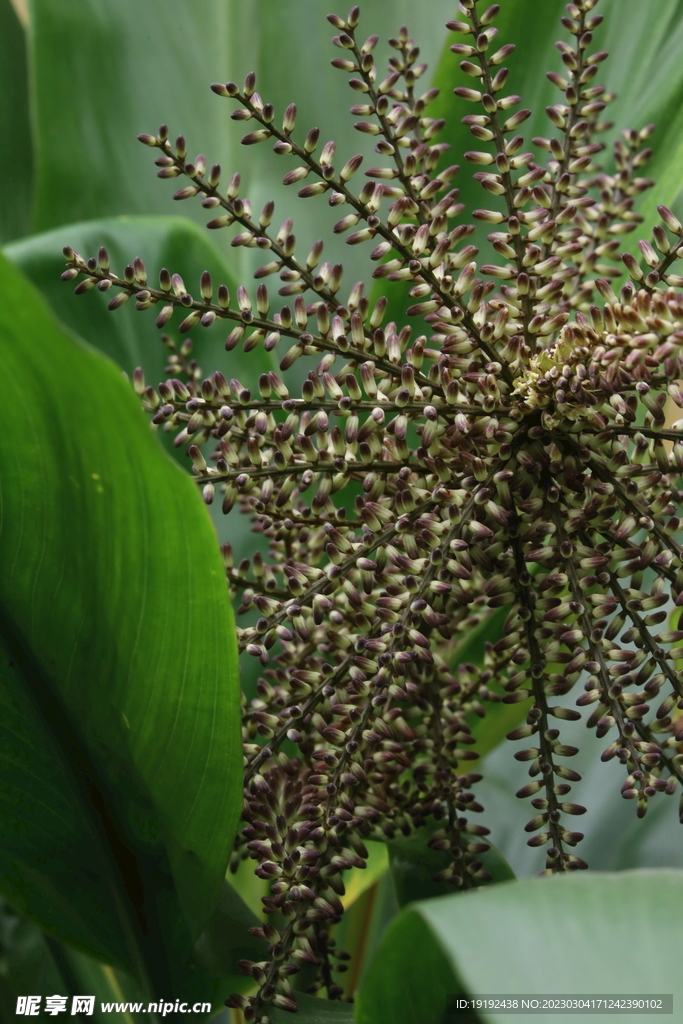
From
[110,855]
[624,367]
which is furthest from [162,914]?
[624,367]

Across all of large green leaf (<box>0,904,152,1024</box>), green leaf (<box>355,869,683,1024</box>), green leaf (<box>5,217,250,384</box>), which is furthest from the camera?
green leaf (<box>5,217,250,384</box>)

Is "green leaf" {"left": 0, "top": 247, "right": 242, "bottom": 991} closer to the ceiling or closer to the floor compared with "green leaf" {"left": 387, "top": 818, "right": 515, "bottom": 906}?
closer to the ceiling

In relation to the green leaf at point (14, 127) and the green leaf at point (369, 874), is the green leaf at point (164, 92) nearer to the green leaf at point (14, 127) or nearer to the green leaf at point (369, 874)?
the green leaf at point (14, 127)

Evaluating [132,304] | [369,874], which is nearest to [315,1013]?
[369,874]

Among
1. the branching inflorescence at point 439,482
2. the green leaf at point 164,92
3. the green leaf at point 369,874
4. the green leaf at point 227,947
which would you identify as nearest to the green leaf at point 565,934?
the branching inflorescence at point 439,482

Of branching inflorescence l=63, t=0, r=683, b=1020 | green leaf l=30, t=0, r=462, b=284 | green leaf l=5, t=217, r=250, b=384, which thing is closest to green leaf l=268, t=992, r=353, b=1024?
branching inflorescence l=63, t=0, r=683, b=1020

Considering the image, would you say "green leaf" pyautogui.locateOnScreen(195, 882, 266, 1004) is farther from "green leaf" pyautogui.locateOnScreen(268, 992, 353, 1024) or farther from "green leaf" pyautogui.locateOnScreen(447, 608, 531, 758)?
"green leaf" pyautogui.locateOnScreen(447, 608, 531, 758)

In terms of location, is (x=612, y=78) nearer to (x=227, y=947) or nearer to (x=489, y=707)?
(x=489, y=707)
